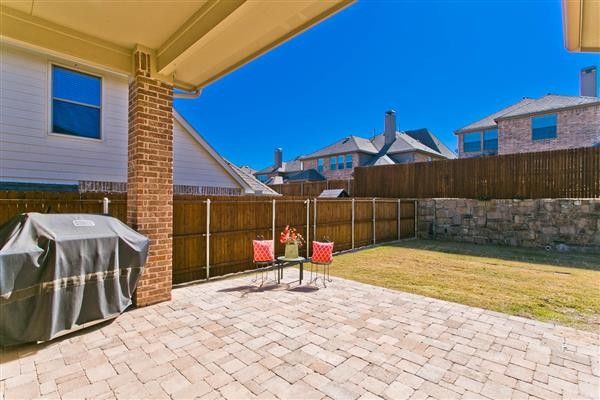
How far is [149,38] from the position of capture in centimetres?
400

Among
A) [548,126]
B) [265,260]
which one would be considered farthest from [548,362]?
[548,126]

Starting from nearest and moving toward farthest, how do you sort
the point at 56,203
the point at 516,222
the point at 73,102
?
the point at 56,203 < the point at 73,102 < the point at 516,222

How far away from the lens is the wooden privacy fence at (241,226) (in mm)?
5781

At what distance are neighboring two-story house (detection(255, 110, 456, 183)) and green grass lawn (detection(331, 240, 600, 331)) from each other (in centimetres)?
1488

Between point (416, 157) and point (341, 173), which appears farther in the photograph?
point (341, 173)

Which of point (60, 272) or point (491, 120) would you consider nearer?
point (60, 272)

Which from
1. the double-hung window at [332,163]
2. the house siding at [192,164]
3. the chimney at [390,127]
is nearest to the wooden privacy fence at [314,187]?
the double-hung window at [332,163]

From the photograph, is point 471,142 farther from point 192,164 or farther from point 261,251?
point 261,251

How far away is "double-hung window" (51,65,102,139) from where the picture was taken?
6.88 m

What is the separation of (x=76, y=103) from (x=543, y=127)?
978 inches

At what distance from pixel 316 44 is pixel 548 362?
15392mm

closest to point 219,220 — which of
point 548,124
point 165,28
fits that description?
point 165,28

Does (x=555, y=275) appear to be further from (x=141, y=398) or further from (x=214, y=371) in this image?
(x=141, y=398)

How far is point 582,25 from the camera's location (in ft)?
9.93
